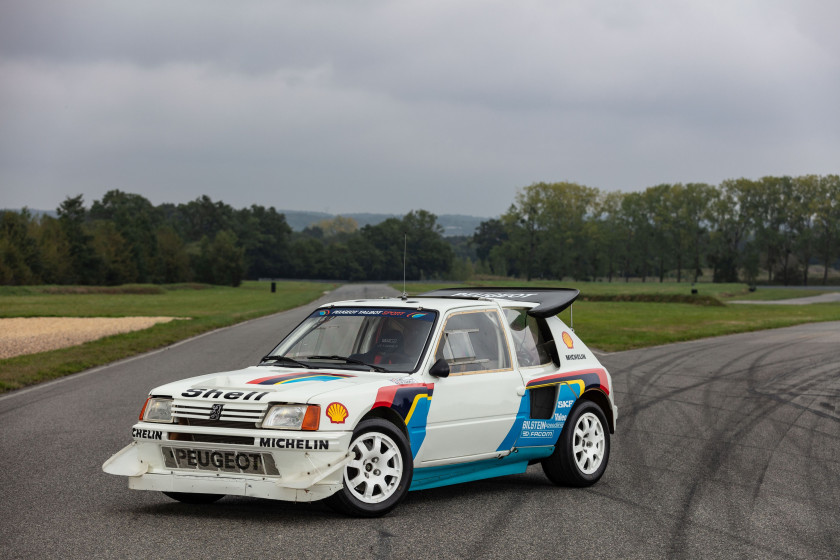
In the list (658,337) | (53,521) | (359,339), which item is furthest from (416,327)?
(658,337)

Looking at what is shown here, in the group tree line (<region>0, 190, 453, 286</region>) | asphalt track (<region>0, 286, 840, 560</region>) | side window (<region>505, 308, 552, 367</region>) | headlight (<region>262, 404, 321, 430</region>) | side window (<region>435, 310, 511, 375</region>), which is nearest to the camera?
asphalt track (<region>0, 286, 840, 560</region>)

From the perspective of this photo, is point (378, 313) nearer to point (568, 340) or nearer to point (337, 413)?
point (337, 413)

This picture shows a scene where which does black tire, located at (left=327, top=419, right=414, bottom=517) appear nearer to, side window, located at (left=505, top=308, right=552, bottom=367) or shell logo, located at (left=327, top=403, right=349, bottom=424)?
shell logo, located at (left=327, top=403, right=349, bottom=424)

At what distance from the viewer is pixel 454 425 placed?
7254 millimetres

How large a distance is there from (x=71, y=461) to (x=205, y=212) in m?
192

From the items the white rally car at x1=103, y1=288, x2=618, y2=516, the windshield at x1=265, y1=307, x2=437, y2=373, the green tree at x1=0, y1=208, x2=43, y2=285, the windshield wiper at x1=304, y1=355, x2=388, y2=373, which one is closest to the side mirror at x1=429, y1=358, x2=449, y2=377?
the white rally car at x1=103, y1=288, x2=618, y2=516

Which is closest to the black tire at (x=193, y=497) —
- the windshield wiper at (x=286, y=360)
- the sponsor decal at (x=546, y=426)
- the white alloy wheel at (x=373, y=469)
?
the windshield wiper at (x=286, y=360)

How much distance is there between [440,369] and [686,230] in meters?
135

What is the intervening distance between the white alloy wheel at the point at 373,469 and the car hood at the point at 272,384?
40 cm

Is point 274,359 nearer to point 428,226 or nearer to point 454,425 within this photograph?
point 454,425

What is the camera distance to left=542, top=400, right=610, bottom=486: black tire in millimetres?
8094

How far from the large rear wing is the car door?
1.98ft

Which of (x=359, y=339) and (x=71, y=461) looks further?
(x=71, y=461)

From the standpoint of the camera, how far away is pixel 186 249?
142m
